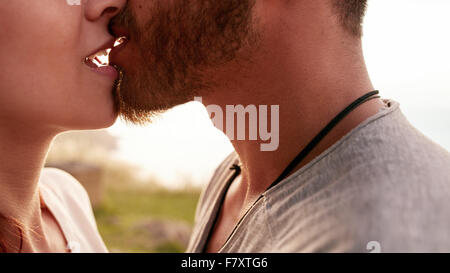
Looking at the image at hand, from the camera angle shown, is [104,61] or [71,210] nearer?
[104,61]

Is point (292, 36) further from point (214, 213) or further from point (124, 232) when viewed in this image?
point (124, 232)

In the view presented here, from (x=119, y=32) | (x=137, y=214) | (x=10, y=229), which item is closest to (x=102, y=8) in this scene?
(x=119, y=32)

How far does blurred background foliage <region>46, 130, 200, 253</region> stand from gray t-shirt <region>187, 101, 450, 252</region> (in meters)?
2.81

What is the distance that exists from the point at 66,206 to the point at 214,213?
68 cm

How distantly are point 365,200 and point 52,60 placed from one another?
0.96 meters

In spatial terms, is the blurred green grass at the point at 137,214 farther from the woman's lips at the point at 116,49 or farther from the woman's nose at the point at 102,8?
the woman's nose at the point at 102,8

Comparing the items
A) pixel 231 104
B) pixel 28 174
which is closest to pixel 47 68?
pixel 28 174

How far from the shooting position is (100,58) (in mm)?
1485

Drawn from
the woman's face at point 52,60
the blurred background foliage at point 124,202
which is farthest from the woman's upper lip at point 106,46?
the blurred background foliage at point 124,202

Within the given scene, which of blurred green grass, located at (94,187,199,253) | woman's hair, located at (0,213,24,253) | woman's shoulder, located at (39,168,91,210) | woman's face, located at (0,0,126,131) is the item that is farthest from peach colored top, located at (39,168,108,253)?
blurred green grass, located at (94,187,199,253)

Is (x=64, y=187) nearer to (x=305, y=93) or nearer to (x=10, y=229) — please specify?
(x=10, y=229)

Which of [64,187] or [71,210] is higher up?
[64,187]

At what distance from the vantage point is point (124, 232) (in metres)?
4.42

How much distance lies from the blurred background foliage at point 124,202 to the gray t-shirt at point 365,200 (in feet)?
9.20
